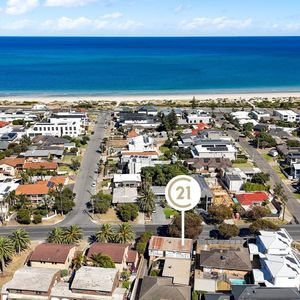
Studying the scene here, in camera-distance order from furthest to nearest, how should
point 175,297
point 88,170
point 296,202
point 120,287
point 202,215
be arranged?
point 88,170
point 296,202
point 202,215
point 120,287
point 175,297

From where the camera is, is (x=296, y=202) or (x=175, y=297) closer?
(x=175, y=297)

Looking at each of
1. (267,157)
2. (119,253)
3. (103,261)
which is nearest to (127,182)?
(119,253)

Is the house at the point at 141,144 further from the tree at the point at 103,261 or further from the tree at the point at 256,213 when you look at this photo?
the tree at the point at 103,261

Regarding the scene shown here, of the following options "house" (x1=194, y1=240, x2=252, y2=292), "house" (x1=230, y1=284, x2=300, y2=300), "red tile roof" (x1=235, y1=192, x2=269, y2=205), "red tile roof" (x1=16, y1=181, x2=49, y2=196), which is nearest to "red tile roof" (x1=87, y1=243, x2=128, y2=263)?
"house" (x1=194, y1=240, x2=252, y2=292)

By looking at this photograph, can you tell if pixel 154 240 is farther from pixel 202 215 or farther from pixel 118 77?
pixel 118 77

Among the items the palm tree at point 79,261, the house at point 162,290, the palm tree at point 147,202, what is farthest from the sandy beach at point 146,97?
the house at point 162,290

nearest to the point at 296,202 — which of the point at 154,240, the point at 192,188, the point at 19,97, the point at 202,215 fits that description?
the point at 202,215

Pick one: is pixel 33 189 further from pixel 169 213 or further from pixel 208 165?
pixel 208 165
